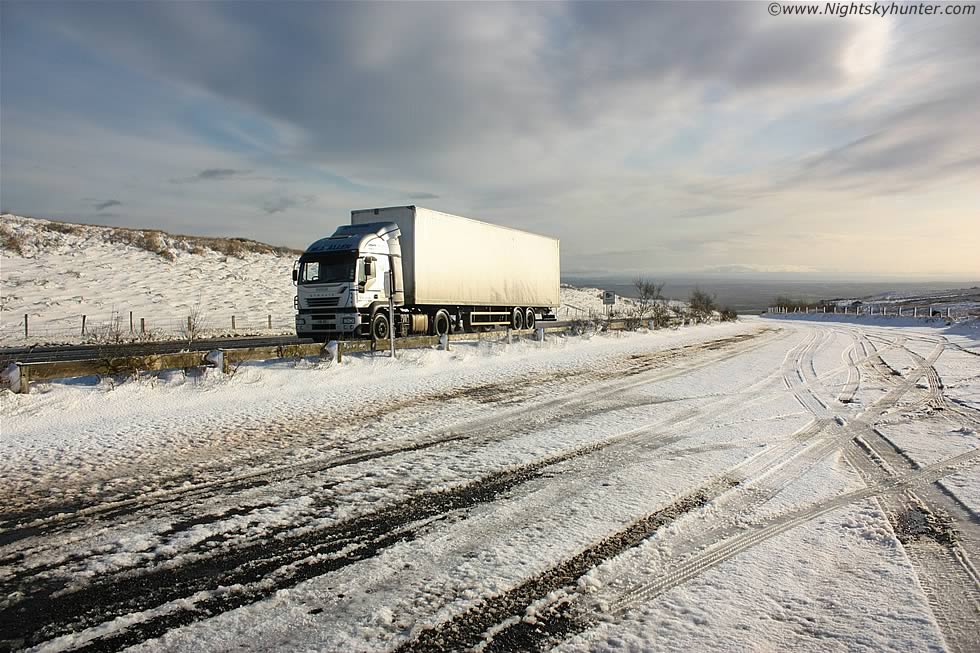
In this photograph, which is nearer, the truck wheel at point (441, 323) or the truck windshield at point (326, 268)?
the truck windshield at point (326, 268)

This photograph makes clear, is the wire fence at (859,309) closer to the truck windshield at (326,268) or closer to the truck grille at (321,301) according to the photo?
the truck windshield at (326,268)

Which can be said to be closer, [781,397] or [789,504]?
[789,504]

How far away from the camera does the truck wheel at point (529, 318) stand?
27.2 m

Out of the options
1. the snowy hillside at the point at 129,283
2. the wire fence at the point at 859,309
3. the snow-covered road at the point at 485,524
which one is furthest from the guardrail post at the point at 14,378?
the wire fence at the point at 859,309

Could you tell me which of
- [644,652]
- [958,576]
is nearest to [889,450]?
[958,576]

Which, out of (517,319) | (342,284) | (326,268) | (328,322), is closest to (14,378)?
(328,322)

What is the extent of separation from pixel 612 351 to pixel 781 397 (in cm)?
896

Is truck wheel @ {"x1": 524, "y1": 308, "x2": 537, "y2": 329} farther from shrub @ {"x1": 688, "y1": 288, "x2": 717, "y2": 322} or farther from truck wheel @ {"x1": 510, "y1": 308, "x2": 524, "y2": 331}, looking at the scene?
shrub @ {"x1": 688, "y1": 288, "x2": 717, "y2": 322}

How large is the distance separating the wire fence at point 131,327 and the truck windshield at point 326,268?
8047 mm

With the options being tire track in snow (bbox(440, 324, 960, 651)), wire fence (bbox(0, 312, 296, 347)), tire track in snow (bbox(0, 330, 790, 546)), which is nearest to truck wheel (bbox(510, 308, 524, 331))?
wire fence (bbox(0, 312, 296, 347))

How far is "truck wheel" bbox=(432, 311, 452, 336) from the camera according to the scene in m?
20.8

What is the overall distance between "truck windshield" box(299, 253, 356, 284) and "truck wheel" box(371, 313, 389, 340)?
4.69 ft

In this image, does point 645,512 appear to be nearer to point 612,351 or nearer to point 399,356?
point 399,356

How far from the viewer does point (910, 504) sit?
193 inches
